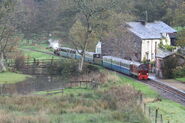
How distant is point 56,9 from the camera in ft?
268

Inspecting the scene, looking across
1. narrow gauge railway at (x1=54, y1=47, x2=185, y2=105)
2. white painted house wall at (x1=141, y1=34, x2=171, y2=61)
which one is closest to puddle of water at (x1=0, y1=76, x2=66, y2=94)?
narrow gauge railway at (x1=54, y1=47, x2=185, y2=105)

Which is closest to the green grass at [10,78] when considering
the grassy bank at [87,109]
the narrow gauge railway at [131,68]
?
the grassy bank at [87,109]

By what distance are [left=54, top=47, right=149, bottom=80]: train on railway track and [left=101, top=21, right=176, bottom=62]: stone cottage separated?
122 inches

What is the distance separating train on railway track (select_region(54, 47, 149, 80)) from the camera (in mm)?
41156

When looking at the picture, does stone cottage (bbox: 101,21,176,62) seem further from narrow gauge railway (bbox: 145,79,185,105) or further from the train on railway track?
narrow gauge railway (bbox: 145,79,185,105)

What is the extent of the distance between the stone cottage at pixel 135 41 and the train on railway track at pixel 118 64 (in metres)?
3.11

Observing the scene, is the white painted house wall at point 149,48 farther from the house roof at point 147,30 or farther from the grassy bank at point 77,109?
the grassy bank at point 77,109

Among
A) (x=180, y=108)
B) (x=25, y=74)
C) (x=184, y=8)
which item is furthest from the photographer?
(x=25, y=74)

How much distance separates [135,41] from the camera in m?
54.1

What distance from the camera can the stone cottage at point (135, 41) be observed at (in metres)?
51.1

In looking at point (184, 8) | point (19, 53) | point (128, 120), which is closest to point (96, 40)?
point (19, 53)

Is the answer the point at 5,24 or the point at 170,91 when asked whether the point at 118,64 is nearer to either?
the point at 170,91

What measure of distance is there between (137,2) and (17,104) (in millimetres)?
61364

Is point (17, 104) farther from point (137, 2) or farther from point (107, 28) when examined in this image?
point (137, 2)
